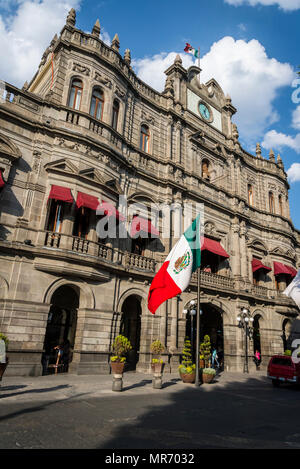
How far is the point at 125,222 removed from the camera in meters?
19.4

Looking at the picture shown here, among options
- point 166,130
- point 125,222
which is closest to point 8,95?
point 125,222

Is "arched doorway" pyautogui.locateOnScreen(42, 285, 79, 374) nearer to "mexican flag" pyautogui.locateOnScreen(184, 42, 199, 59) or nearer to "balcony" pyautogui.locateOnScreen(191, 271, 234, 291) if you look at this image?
"balcony" pyautogui.locateOnScreen(191, 271, 234, 291)

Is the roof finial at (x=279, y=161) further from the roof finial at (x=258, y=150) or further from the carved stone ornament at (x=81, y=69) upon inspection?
the carved stone ornament at (x=81, y=69)

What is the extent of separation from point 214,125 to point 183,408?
84.2ft

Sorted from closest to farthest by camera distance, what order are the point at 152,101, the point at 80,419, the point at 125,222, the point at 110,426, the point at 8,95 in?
the point at 110,426 < the point at 80,419 < the point at 8,95 < the point at 125,222 < the point at 152,101

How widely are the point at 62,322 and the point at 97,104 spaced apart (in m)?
13.6

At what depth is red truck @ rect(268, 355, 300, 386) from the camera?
16.3m

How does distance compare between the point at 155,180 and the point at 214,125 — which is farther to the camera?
the point at 214,125

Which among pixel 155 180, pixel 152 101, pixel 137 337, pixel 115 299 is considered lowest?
pixel 137 337

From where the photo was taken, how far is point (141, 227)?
1931cm

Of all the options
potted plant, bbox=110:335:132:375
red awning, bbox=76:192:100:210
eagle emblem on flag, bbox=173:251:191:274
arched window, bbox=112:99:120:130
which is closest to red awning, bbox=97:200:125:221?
red awning, bbox=76:192:100:210

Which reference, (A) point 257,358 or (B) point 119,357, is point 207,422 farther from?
(A) point 257,358

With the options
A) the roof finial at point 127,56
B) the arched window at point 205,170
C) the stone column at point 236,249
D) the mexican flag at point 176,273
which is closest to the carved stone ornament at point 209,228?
the stone column at point 236,249

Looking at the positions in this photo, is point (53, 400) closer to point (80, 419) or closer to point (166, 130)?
point (80, 419)
